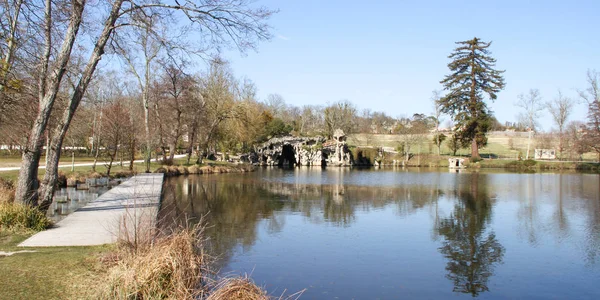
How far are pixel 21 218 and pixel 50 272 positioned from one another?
3.73 m

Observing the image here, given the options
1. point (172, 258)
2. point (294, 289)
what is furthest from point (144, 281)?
point (294, 289)

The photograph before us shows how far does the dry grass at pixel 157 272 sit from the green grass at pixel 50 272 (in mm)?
347

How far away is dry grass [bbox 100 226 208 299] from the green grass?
347 mm

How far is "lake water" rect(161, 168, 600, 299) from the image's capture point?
25.3 feet

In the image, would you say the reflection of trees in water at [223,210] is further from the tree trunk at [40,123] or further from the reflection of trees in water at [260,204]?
the tree trunk at [40,123]

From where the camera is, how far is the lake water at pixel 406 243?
770cm

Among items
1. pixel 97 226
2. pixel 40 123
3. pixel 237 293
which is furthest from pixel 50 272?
pixel 40 123

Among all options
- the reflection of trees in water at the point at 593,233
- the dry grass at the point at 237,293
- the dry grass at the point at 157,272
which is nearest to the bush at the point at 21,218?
the dry grass at the point at 157,272

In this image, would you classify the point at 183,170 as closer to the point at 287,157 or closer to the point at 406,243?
the point at 287,157

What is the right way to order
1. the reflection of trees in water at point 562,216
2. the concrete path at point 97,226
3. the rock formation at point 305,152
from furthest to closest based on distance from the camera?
the rock formation at point 305,152
the reflection of trees in water at point 562,216
the concrete path at point 97,226

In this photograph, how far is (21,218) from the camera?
8961 mm

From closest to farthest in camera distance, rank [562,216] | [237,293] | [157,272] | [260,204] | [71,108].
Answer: [237,293] < [157,272] < [71,108] < [562,216] < [260,204]

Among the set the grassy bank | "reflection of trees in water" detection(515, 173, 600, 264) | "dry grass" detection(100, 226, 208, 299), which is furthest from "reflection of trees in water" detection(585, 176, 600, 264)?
"dry grass" detection(100, 226, 208, 299)

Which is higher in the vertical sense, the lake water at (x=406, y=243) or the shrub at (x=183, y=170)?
the shrub at (x=183, y=170)
